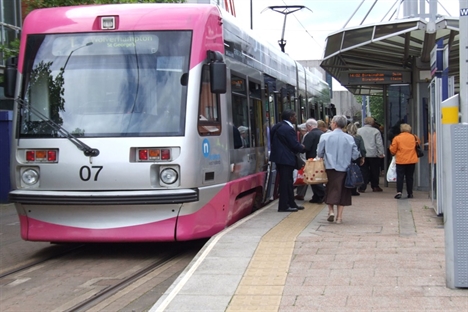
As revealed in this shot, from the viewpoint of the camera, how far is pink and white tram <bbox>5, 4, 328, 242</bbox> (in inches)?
357

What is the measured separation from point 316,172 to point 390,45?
618 centimetres

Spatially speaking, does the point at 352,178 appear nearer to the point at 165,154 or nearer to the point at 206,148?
the point at 206,148

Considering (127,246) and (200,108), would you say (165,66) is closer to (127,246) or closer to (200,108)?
(200,108)

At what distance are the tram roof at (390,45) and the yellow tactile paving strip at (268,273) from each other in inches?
231

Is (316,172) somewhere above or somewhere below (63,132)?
below

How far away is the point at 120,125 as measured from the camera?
9250 mm

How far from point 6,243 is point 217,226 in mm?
3997

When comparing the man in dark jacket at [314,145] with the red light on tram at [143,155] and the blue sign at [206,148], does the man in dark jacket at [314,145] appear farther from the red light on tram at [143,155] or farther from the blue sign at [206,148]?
the red light on tram at [143,155]

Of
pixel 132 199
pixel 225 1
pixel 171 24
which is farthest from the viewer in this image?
pixel 225 1

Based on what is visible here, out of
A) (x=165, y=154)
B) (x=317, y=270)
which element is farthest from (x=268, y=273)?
(x=165, y=154)

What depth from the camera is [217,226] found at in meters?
9.91

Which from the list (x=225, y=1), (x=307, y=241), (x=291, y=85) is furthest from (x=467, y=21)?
(x=225, y=1)

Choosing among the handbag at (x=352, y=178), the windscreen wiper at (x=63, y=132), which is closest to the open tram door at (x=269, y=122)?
the handbag at (x=352, y=178)

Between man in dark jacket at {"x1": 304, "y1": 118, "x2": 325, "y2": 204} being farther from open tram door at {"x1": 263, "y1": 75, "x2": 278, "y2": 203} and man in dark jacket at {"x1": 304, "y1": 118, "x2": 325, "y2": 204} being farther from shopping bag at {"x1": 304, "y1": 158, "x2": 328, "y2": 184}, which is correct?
shopping bag at {"x1": 304, "y1": 158, "x2": 328, "y2": 184}
